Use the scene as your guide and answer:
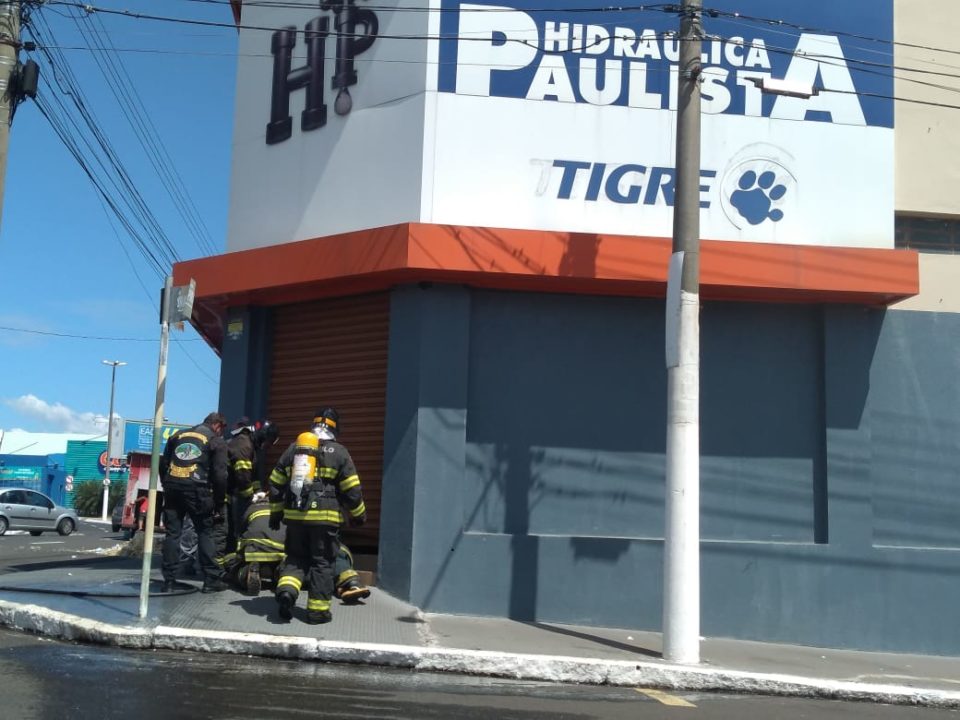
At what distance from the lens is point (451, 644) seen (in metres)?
7.67

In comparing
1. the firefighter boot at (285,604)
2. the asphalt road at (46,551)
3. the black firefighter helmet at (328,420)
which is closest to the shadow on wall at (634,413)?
the black firefighter helmet at (328,420)

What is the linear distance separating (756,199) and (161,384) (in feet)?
21.0

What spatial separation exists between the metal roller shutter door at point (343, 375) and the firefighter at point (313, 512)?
1.89 meters

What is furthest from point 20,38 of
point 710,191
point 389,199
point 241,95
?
point 710,191

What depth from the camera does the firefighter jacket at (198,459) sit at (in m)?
8.98

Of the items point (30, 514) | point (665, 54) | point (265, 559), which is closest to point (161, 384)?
point (265, 559)

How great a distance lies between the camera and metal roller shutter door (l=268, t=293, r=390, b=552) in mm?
10109

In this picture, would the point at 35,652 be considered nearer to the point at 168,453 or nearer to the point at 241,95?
the point at 168,453

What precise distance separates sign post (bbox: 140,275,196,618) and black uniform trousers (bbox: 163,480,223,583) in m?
0.95

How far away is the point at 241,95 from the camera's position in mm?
11812

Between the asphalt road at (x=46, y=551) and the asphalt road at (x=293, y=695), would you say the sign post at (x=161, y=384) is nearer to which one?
the asphalt road at (x=293, y=695)

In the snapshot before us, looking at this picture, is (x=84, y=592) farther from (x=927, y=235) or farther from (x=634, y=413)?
(x=927, y=235)

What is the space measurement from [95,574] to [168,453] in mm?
2113

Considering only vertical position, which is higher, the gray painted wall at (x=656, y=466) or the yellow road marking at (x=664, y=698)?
the gray painted wall at (x=656, y=466)
